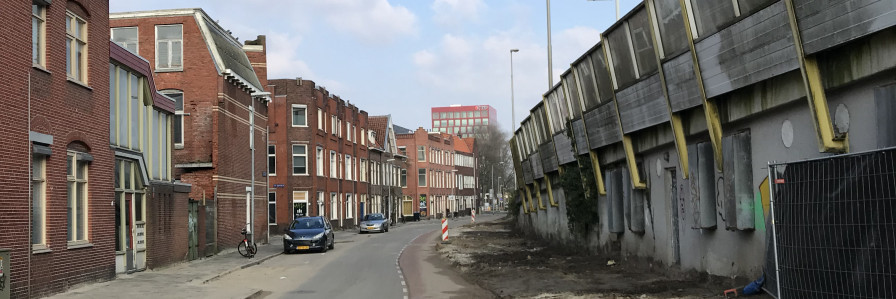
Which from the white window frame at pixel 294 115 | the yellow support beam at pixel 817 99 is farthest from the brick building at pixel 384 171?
the yellow support beam at pixel 817 99

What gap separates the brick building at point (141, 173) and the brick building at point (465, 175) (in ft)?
261

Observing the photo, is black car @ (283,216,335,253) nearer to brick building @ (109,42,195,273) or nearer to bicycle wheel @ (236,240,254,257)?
bicycle wheel @ (236,240,254,257)

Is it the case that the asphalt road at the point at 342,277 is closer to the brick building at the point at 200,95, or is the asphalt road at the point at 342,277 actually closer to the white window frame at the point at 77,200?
the white window frame at the point at 77,200

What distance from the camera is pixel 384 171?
74750mm

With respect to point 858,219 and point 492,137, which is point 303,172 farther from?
point 492,137

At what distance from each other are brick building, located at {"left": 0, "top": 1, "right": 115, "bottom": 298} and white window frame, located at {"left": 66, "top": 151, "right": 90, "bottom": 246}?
2cm

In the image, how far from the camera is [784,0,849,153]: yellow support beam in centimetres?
837

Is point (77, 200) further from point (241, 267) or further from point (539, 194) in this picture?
point (539, 194)

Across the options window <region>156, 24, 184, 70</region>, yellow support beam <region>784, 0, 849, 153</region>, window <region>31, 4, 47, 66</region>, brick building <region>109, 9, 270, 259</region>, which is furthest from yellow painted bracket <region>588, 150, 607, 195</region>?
window <region>156, 24, 184, 70</region>

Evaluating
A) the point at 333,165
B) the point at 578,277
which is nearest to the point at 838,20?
the point at 578,277

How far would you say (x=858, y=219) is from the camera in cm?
571

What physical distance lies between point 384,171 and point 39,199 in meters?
60.2

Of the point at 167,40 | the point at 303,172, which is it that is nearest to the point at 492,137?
the point at 303,172

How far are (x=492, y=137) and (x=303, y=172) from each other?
82216mm
